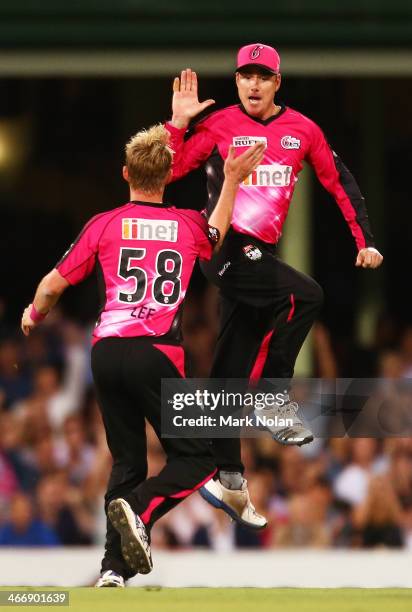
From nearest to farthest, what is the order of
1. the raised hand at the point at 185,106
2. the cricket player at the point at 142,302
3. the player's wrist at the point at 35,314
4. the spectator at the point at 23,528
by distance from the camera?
the cricket player at the point at 142,302, the player's wrist at the point at 35,314, the raised hand at the point at 185,106, the spectator at the point at 23,528

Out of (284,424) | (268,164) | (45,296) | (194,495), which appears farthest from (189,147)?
(194,495)

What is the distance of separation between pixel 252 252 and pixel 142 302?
2.93 feet

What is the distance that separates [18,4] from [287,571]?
4679 mm

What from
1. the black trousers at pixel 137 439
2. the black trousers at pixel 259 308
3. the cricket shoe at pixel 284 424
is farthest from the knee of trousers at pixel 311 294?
the black trousers at pixel 137 439

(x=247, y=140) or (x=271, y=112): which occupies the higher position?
(x=271, y=112)

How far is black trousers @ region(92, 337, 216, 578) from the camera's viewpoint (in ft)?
26.3

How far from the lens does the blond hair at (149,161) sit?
8086mm

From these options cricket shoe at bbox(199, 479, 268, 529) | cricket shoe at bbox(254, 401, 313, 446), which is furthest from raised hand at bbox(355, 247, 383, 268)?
cricket shoe at bbox(199, 479, 268, 529)

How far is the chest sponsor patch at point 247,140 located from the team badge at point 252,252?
1.81 ft

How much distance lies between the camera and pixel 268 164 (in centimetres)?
862

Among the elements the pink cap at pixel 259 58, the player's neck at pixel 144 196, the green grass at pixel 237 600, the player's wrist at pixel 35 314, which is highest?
the pink cap at pixel 259 58

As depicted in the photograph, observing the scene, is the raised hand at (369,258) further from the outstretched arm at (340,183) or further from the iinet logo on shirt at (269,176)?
the iinet logo on shirt at (269,176)

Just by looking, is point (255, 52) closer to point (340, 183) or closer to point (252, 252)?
point (340, 183)

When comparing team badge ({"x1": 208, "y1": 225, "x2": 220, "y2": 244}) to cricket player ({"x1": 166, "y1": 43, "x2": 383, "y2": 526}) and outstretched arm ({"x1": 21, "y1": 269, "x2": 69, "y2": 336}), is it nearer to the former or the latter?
cricket player ({"x1": 166, "y1": 43, "x2": 383, "y2": 526})
